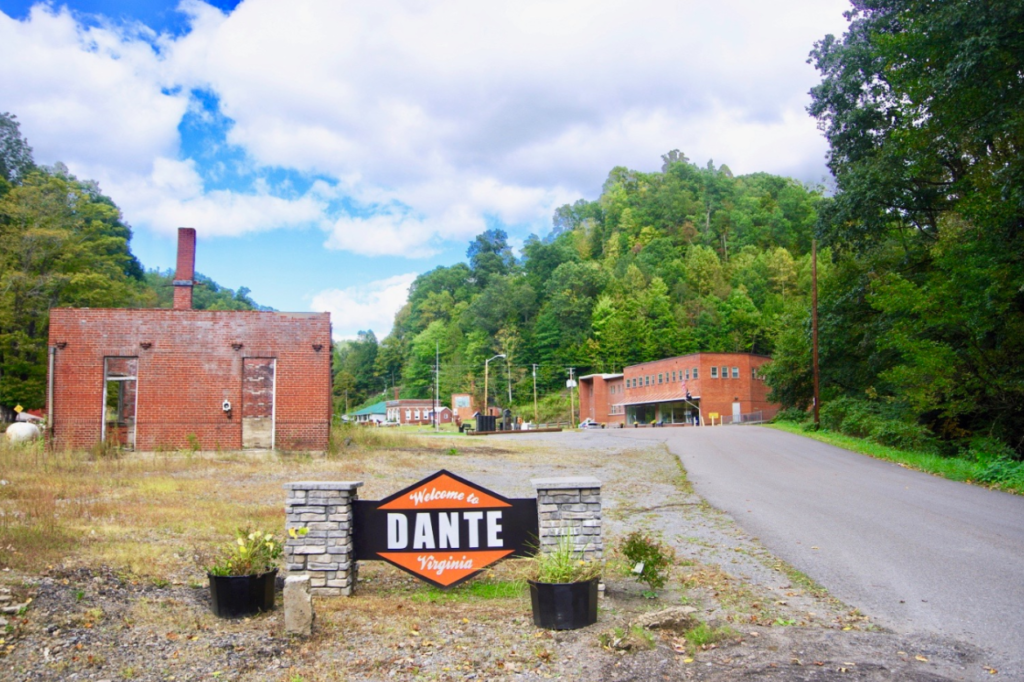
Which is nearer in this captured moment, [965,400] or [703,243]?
[965,400]

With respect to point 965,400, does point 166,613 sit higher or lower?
lower

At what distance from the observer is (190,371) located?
846 inches

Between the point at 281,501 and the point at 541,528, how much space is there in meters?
6.92

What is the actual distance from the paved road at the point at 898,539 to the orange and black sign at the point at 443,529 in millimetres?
3252

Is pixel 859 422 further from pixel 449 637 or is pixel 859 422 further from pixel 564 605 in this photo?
pixel 449 637

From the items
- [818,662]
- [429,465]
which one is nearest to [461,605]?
[818,662]

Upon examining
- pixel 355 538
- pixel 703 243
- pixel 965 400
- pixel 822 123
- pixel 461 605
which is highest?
pixel 703 243

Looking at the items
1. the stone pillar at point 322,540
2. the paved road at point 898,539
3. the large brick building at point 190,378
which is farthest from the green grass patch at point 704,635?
the large brick building at point 190,378

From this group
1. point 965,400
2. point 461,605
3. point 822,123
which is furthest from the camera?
point 822,123

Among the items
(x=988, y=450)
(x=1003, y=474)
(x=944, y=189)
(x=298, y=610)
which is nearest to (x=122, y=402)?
(x=298, y=610)

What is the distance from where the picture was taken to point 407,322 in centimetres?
15388

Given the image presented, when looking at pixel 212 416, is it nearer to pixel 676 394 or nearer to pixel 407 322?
pixel 676 394

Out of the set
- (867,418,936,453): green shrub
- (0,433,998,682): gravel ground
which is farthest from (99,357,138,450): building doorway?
(867,418,936,453): green shrub

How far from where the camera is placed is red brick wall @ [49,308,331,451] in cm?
2102
